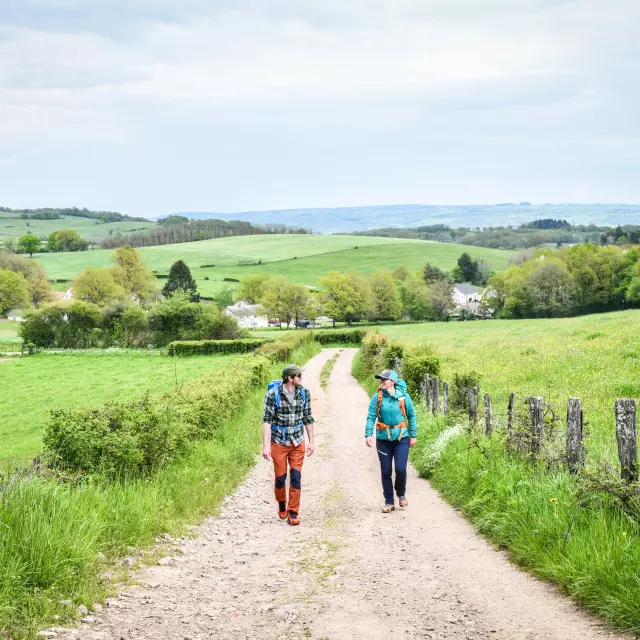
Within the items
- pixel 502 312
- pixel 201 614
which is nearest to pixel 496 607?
pixel 201 614

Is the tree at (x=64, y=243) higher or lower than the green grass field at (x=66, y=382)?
higher

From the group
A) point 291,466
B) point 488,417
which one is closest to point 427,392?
point 488,417

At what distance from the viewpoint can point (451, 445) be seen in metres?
12.5

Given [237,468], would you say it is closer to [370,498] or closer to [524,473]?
[370,498]

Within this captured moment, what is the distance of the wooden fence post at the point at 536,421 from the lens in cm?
1005

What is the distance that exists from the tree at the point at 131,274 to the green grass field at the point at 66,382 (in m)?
56.9

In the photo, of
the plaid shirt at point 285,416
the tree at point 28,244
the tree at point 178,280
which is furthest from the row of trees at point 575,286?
the tree at point 28,244

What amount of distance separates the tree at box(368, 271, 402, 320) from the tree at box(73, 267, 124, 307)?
4008 centimetres

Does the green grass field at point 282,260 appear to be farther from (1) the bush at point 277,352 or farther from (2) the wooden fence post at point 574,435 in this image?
(2) the wooden fence post at point 574,435

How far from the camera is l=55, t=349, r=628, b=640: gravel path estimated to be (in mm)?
5707

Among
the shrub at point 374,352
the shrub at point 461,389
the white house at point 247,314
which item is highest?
the shrub at point 461,389

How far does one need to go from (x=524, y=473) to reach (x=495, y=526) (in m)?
1.28

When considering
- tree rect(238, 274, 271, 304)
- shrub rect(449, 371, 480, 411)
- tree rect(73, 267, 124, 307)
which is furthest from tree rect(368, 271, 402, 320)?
shrub rect(449, 371, 480, 411)

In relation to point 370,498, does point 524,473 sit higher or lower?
higher
